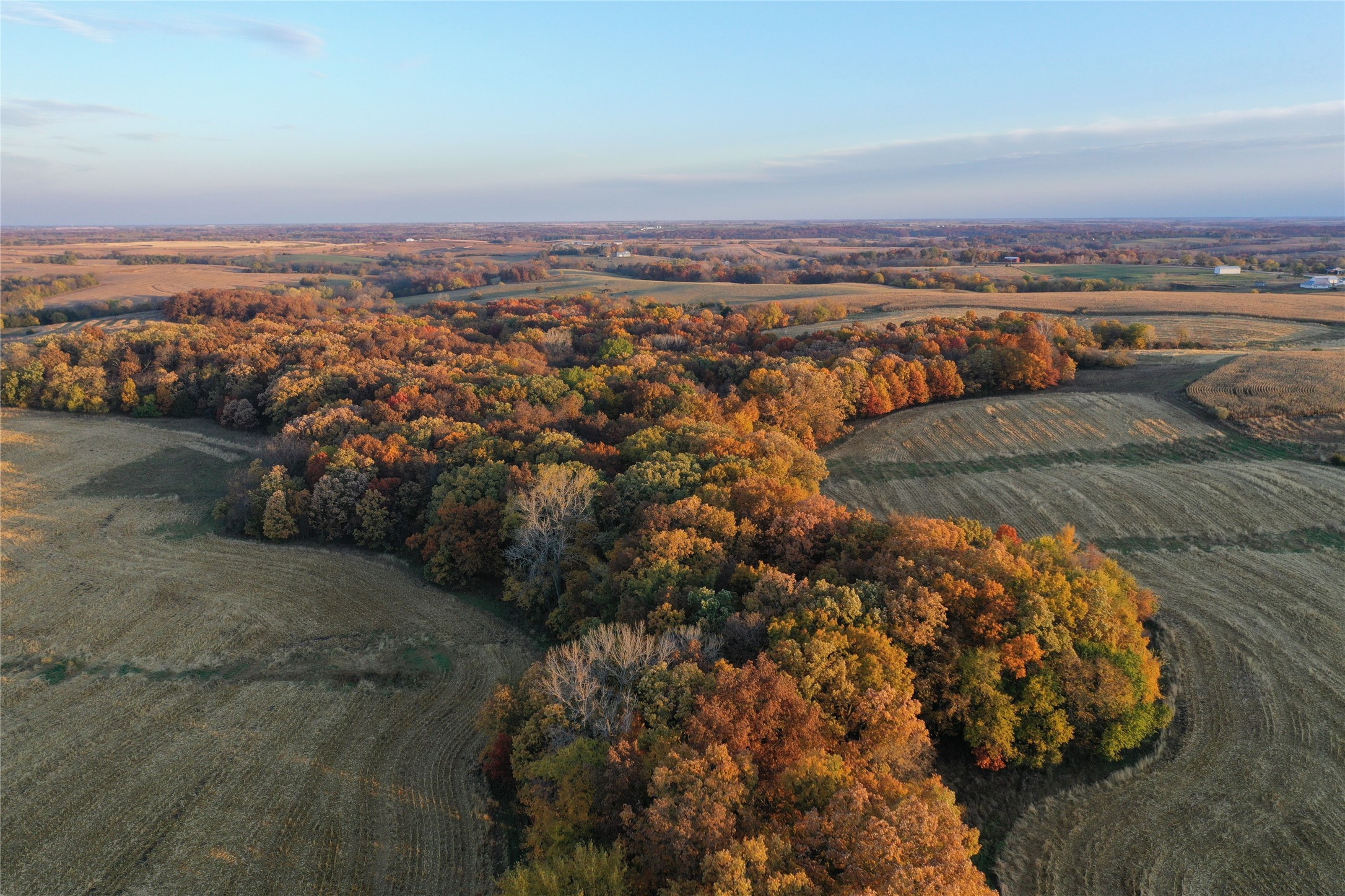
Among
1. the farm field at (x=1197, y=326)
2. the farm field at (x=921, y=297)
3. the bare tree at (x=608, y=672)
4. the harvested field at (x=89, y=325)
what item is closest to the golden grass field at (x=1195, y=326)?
the farm field at (x=1197, y=326)

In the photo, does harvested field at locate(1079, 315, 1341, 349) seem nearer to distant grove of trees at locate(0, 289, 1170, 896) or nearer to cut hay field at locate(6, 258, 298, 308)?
distant grove of trees at locate(0, 289, 1170, 896)

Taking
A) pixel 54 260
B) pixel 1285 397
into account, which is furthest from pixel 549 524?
pixel 54 260

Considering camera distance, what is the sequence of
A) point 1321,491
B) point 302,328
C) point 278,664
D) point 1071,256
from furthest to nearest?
point 1071,256 < point 302,328 < point 1321,491 < point 278,664

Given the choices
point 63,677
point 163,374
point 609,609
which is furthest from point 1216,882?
point 163,374

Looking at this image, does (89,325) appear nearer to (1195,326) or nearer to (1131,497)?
(1131,497)

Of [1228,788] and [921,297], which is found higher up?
[921,297]

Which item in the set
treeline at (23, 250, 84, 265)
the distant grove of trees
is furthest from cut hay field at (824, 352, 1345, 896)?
treeline at (23, 250, 84, 265)

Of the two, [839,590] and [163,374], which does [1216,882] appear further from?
[163,374]
